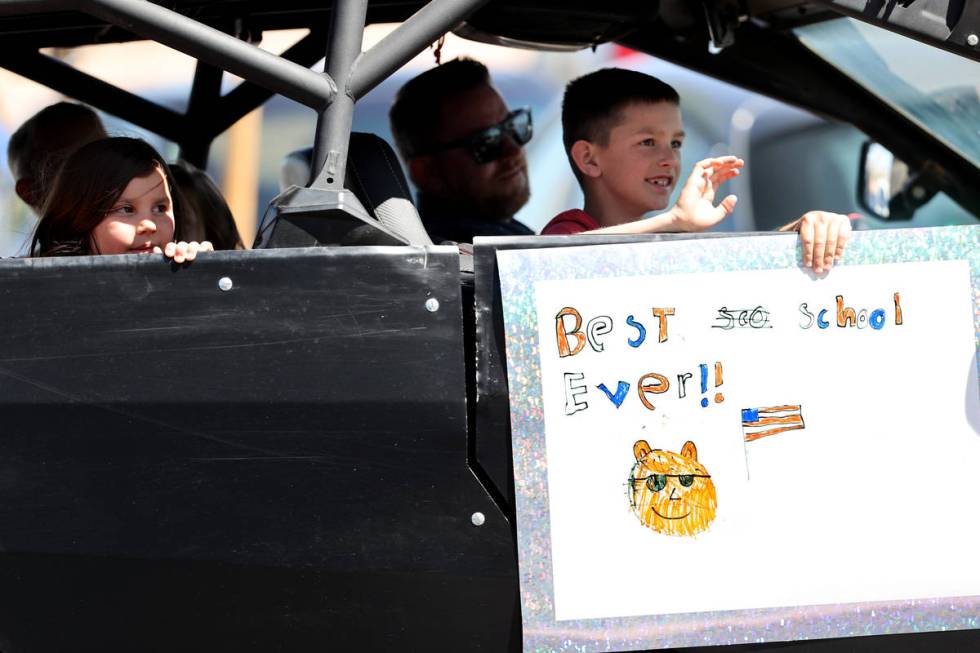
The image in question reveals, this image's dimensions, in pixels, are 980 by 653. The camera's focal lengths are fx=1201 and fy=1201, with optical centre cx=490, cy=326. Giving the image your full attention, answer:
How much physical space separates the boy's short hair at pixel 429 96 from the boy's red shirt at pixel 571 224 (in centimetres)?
70

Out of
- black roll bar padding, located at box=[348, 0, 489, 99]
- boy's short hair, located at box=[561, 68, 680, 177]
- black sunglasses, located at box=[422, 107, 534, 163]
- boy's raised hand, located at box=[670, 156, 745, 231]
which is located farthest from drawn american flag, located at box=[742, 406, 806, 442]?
black sunglasses, located at box=[422, 107, 534, 163]

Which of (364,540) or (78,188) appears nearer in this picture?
(364,540)

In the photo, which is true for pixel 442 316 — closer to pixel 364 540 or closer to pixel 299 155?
pixel 364 540

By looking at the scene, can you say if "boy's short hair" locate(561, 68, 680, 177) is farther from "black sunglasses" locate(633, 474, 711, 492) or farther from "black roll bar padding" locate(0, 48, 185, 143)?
"black roll bar padding" locate(0, 48, 185, 143)

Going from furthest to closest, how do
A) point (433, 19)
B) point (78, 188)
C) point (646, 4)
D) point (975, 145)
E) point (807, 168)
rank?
point (807, 168) → point (975, 145) → point (646, 4) → point (78, 188) → point (433, 19)

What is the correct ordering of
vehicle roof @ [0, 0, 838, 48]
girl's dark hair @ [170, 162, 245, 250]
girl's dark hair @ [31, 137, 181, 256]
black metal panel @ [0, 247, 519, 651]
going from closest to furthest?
black metal panel @ [0, 247, 519, 651] → girl's dark hair @ [31, 137, 181, 256] → vehicle roof @ [0, 0, 838, 48] → girl's dark hair @ [170, 162, 245, 250]

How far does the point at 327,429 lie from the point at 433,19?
0.67m

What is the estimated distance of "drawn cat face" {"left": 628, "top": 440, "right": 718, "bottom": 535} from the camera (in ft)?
5.74

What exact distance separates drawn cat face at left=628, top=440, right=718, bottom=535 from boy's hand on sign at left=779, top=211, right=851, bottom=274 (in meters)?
0.32

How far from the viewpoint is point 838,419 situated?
1.76 m

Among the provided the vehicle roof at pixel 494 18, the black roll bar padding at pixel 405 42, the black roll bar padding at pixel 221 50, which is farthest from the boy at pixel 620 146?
the black roll bar padding at pixel 221 50

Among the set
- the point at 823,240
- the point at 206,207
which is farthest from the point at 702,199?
the point at 206,207

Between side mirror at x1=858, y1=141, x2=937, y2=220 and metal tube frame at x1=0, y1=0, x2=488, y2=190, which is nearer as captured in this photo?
metal tube frame at x1=0, y1=0, x2=488, y2=190

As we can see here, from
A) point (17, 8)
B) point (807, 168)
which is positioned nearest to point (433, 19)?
point (17, 8)
